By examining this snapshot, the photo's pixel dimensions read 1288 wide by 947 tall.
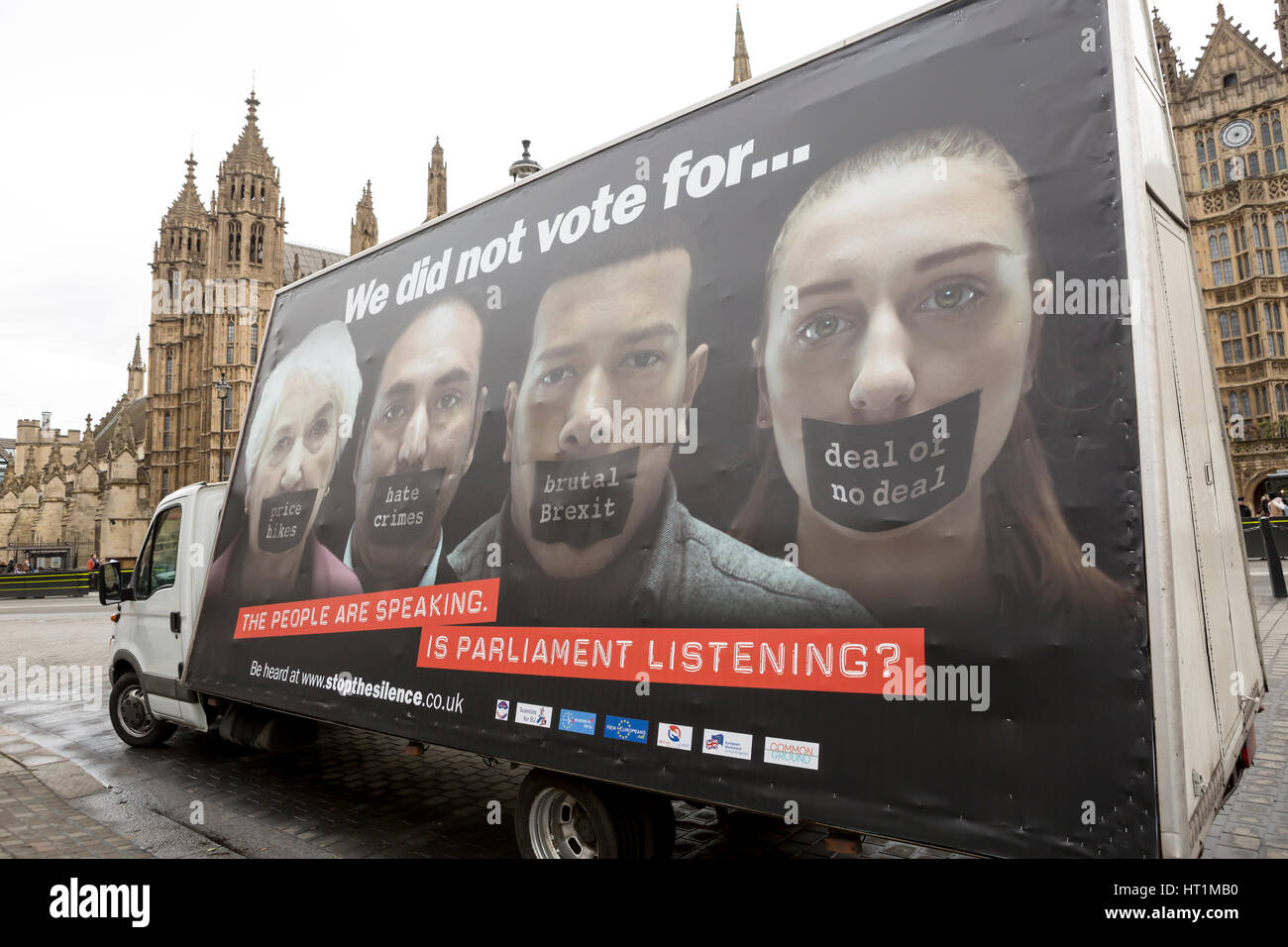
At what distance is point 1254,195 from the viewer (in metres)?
43.4

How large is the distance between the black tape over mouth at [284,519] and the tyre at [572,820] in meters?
2.85

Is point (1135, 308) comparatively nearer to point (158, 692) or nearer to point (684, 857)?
point (684, 857)

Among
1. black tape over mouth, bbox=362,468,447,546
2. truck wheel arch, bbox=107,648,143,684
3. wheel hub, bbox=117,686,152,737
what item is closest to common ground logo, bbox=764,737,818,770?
black tape over mouth, bbox=362,468,447,546

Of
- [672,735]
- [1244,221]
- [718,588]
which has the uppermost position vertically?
[1244,221]

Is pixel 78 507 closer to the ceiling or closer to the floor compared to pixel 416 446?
closer to the ceiling

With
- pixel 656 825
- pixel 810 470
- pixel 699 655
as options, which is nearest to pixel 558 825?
pixel 656 825

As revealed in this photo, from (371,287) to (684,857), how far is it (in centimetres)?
471

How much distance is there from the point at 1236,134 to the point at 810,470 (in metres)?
56.1

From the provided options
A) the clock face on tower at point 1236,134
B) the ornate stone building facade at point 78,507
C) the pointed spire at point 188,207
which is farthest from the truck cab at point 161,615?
the pointed spire at point 188,207

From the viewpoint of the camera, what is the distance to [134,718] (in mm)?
8258

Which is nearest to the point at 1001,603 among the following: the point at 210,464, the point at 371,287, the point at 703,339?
the point at 703,339

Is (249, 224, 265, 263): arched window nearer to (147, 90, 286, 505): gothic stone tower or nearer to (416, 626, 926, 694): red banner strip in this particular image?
(147, 90, 286, 505): gothic stone tower

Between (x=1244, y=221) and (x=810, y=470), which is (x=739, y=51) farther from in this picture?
(x=810, y=470)

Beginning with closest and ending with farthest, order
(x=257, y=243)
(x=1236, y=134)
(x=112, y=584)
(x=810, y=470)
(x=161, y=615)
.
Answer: (x=810, y=470)
(x=161, y=615)
(x=112, y=584)
(x=1236, y=134)
(x=257, y=243)
